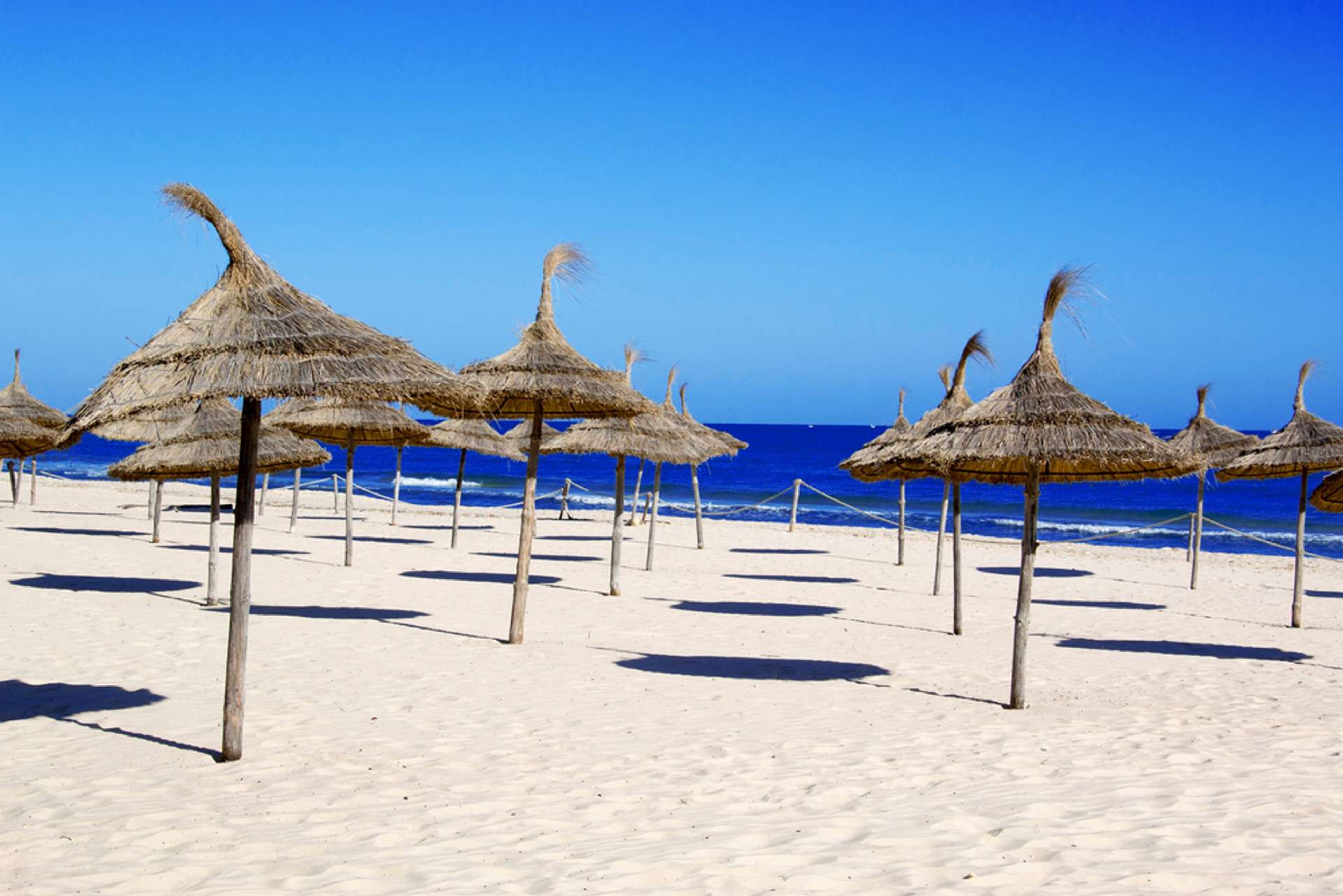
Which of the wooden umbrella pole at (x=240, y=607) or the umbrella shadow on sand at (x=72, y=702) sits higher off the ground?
the wooden umbrella pole at (x=240, y=607)

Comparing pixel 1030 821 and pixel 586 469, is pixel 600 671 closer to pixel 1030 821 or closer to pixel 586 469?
pixel 1030 821

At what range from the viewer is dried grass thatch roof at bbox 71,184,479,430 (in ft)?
16.9

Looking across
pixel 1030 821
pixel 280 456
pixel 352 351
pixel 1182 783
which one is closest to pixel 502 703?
pixel 352 351

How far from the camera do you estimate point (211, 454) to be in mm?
11070

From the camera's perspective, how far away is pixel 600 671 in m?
8.05

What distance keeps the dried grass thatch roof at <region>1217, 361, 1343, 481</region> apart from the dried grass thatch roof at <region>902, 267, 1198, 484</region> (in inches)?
208

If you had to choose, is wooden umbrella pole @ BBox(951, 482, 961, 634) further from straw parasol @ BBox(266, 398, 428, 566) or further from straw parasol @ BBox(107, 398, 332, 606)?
straw parasol @ BBox(266, 398, 428, 566)

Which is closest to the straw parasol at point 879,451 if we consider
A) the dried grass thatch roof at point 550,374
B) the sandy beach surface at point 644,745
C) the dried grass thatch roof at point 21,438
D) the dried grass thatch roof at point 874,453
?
the dried grass thatch roof at point 874,453

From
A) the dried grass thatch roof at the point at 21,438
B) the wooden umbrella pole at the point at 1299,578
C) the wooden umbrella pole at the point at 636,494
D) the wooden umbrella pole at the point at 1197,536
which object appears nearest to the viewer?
the dried grass thatch roof at the point at 21,438

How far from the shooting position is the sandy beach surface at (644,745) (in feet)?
13.5

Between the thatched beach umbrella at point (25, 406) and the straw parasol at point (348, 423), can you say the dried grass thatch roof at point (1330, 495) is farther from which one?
the thatched beach umbrella at point (25, 406)

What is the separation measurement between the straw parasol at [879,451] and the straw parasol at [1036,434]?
3.29 m

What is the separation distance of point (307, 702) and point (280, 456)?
5.23m

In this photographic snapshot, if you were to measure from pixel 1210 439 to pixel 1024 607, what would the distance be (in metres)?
11.3
